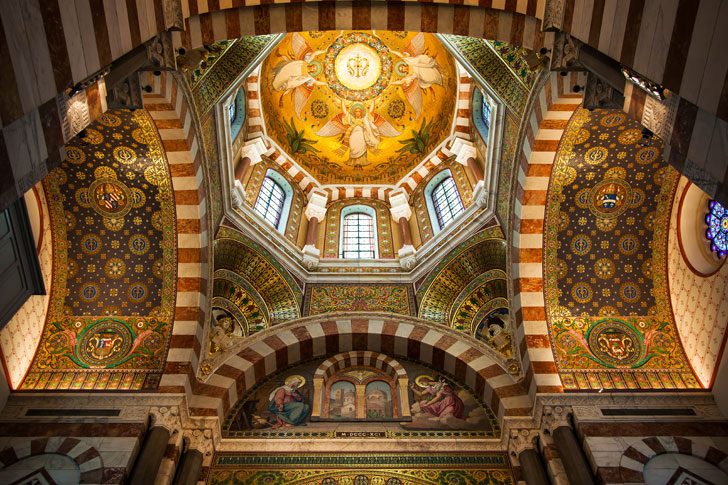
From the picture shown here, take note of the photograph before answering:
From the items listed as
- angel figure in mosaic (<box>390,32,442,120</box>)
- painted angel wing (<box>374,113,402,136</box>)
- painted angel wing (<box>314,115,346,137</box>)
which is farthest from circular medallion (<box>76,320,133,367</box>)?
angel figure in mosaic (<box>390,32,442,120</box>)

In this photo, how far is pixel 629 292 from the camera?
9.48 metres

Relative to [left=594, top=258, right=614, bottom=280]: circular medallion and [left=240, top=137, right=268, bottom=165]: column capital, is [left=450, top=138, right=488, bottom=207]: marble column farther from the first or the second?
[left=240, top=137, right=268, bottom=165]: column capital

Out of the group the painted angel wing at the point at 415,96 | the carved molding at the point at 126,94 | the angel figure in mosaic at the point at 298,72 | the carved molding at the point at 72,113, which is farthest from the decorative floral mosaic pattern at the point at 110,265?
the painted angel wing at the point at 415,96

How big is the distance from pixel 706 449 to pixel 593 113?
16.8ft

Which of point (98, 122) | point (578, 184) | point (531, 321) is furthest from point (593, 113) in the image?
point (98, 122)

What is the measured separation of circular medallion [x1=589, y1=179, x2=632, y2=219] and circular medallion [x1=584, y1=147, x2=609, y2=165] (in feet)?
1.36

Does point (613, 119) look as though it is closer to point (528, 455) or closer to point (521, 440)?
point (521, 440)

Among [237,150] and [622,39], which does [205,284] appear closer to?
[237,150]

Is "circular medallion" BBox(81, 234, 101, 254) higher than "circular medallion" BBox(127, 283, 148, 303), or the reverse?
"circular medallion" BBox(81, 234, 101, 254)

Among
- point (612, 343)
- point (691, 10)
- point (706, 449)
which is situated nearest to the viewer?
point (691, 10)

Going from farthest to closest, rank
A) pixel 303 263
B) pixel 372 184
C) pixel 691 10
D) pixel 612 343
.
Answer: pixel 372 184 < pixel 303 263 < pixel 612 343 < pixel 691 10

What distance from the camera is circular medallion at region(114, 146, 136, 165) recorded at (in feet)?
28.6

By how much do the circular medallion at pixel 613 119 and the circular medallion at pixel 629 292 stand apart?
2901 millimetres

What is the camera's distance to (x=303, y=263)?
38.9 ft
